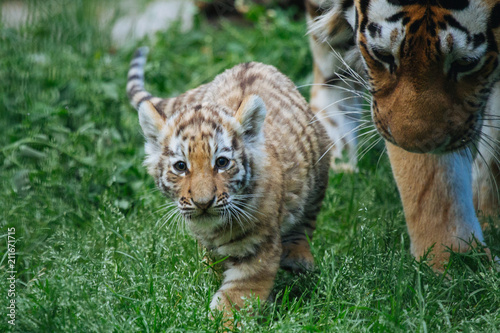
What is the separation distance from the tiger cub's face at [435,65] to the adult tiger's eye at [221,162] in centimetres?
75

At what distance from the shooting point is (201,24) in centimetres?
710

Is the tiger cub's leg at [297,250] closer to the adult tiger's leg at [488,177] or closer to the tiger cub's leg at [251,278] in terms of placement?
the tiger cub's leg at [251,278]

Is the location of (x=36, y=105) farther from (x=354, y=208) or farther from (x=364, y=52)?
(x=364, y=52)

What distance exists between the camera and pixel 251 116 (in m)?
3.02

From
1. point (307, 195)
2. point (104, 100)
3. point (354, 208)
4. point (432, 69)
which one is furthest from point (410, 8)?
point (104, 100)

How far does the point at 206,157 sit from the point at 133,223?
108cm

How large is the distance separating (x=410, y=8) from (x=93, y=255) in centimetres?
193

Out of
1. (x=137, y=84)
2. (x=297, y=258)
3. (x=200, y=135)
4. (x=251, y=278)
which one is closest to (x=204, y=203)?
(x=200, y=135)

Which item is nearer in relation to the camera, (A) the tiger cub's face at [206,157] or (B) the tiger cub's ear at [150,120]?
(A) the tiger cub's face at [206,157]

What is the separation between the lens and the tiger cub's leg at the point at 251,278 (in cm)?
295

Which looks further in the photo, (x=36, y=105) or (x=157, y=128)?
(x=36, y=105)

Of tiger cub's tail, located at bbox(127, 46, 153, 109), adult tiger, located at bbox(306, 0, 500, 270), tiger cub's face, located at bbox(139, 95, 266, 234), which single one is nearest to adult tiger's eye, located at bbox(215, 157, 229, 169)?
tiger cub's face, located at bbox(139, 95, 266, 234)

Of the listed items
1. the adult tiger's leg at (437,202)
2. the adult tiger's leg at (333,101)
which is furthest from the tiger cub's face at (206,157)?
the adult tiger's leg at (333,101)

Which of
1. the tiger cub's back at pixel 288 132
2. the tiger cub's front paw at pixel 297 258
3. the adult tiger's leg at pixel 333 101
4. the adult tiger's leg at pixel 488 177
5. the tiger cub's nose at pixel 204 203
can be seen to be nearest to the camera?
the tiger cub's nose at pixel 204 203
